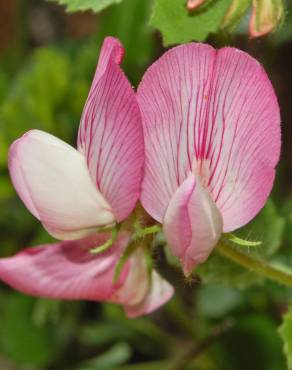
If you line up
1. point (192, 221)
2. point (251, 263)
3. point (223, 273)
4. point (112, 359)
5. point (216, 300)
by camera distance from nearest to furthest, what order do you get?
point (192, 221), point (251, 263), point (223, 273), point (216, 300), point (112, 359)

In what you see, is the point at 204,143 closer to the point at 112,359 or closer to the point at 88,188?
the point at 88,188

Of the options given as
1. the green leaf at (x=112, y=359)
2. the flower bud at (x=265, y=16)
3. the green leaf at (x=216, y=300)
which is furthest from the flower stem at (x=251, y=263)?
the green leaf at (x=112, y=359)

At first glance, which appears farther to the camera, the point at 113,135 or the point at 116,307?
the point at 116,307

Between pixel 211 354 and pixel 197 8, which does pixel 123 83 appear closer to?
pixel 197 8

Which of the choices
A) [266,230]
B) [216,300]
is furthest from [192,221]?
[216,300]

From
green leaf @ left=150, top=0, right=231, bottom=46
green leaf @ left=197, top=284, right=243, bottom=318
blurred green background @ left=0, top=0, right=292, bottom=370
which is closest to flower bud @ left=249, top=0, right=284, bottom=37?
green leaf @ left=150, top=0, right=231, bottom=46

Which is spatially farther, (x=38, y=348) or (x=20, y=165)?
(x=38, y=348)

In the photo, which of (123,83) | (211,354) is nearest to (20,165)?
(123,83)

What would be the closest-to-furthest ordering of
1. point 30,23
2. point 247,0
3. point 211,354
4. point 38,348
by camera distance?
point 247,0, point 211,354, point 38,348, point 30,23
